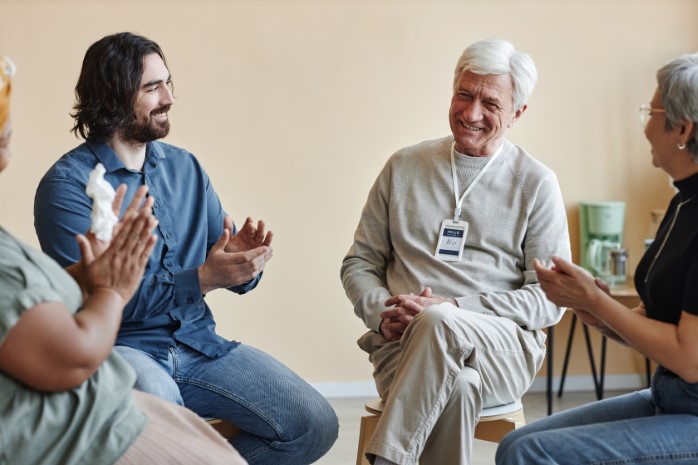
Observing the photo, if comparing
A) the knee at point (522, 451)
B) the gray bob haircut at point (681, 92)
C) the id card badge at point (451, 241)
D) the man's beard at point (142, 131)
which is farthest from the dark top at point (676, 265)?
the man's beard at point (142, 131)

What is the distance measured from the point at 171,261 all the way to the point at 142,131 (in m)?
0.40

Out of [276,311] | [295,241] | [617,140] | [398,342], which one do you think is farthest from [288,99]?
[398,342]

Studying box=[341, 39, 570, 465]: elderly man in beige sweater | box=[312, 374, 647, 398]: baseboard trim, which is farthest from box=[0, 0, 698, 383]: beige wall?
box=[341, 39, 570, 465]: elderly man in beige sweater

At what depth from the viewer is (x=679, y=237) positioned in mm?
2049

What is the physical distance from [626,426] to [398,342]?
85 centimetres

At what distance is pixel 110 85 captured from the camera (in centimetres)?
271

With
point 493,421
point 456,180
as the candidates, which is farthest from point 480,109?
point 493,421

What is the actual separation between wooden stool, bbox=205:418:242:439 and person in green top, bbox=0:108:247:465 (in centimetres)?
80

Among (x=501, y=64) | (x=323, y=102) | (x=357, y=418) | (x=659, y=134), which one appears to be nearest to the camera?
(x=659, y=134)

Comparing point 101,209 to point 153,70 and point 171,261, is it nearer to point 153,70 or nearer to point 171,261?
point 171,261

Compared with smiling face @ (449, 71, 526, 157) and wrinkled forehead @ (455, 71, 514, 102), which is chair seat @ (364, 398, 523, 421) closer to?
smiling face @ (449, 71, 526, 157)

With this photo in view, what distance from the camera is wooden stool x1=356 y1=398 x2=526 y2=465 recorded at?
2600 millimetres

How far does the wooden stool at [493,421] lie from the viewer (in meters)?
2.60

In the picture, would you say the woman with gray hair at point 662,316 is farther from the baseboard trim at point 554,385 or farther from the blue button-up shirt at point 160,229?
the baseboard trim at point 554,385
